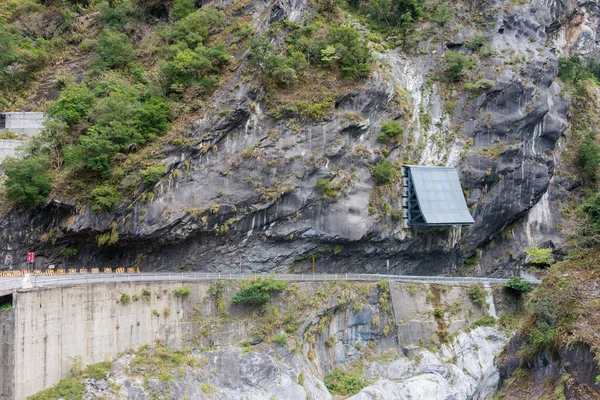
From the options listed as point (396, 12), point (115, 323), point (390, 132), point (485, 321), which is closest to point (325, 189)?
point (390, 132)

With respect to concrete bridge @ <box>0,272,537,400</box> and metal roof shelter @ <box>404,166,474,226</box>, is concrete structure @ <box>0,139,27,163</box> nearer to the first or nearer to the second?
concrete bridge @ <box>0,272,537,400</box>

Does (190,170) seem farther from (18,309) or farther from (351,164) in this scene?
(18,309)

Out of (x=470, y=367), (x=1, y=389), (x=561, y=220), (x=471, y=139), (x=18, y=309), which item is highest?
(x=471, y=139)

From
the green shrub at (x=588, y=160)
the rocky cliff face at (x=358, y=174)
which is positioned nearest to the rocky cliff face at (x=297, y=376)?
the rocky cliff face at (x=358, y=174)

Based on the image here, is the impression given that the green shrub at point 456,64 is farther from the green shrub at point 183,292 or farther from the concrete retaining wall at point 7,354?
the concrete retaining wall at point 7,354

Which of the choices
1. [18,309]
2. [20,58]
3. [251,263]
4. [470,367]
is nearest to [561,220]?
[470,367]

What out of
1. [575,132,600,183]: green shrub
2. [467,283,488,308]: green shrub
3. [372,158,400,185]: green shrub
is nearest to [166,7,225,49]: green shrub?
[372,158,400,185]: green shrub

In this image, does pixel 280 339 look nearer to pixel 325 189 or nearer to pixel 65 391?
pixel 325 189
